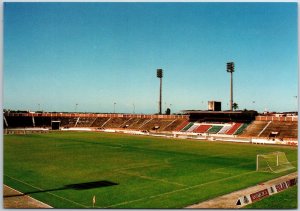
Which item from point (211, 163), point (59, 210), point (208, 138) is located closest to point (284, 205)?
point (59, 210)

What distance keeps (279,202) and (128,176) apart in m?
13.7

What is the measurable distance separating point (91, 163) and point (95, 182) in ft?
33.3

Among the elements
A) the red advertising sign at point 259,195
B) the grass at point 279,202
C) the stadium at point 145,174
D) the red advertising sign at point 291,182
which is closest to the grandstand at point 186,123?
the stadium at point 145,174

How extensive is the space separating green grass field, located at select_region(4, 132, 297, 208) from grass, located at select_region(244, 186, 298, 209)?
11.1ft

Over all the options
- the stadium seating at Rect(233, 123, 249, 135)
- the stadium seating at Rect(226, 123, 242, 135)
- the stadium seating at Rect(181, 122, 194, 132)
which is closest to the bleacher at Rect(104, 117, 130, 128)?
the stadium seating at Rect(181, 122, 194, 132)

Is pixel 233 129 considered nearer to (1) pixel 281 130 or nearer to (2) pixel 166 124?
(1) pixel 281 130

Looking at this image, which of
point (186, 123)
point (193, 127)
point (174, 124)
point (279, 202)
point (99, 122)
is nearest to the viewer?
point (279, 202)

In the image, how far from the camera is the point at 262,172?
34500 mm

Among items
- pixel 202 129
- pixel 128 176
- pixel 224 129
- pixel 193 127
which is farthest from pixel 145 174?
pixel 193 127

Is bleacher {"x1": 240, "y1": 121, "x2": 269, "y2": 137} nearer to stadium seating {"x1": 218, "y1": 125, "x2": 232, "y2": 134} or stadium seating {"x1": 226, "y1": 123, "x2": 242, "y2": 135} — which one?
stadium seating {"x1": 226, "y1": 123, "x2": 242, "y2": 135}

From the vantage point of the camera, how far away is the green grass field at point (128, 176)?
80.0ft

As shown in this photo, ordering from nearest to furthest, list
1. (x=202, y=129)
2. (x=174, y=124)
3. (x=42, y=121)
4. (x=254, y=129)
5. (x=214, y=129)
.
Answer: (x=254, y=129) < (x=214, y=129) < (x=202, y=129) < (x=174, y=124) < (x=42, y=121)

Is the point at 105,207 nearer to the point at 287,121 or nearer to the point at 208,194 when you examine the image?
the point at 208,194

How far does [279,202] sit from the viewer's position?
23.1 metres
